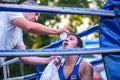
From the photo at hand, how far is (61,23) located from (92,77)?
1529cm

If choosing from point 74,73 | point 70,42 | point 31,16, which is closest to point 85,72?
point 74,73

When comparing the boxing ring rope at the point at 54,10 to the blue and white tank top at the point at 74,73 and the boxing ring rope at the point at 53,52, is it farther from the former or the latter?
the blue and white tank top at the point at 74,73

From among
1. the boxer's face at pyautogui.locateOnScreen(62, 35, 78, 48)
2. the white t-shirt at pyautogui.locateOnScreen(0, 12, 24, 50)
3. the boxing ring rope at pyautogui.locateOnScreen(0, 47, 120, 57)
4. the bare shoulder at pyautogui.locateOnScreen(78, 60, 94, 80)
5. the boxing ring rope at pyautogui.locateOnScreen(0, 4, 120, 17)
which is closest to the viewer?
the boxing ring rope at pyautogui.locateOnScreen(0, 47, 120, 57)

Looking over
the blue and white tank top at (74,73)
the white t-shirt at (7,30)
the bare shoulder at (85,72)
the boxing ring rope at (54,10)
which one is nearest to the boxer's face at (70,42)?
the blue and white tank top at (74,73)

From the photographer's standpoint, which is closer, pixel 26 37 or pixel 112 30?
pixel 112 30

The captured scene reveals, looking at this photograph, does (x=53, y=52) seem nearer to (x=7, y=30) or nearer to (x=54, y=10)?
A: (x=54, y=10)

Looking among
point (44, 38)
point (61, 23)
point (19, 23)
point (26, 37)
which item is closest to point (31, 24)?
point (19, 23)

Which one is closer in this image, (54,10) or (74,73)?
(54,10)

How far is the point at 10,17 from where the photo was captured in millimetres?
3082

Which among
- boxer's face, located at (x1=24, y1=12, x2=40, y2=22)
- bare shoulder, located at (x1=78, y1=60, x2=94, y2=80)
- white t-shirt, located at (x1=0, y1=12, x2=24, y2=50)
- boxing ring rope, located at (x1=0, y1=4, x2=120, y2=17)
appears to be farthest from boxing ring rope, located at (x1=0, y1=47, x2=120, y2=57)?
boxer's face, located at (x1=24, y1=12, x2=40, y2=22)

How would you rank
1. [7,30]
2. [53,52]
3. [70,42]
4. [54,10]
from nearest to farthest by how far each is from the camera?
[53,52]
[54,10]
[7,30]
[70,42]

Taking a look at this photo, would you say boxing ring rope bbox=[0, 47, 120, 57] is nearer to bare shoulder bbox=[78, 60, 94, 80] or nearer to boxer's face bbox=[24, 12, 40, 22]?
bare shoulder bbox=[78, 60, 94, 80]

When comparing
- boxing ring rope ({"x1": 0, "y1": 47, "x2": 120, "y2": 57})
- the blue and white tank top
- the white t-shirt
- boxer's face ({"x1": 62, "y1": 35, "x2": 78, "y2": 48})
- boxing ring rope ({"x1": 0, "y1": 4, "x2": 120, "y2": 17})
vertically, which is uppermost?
boxing ring rope ({"x1": 0, "y1": 4, "x2": 120, "y2": 17})

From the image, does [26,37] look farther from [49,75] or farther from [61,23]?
[49,75]
